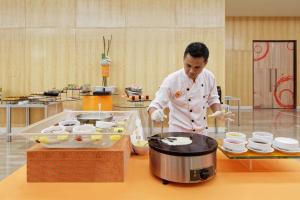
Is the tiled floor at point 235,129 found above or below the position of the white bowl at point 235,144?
below

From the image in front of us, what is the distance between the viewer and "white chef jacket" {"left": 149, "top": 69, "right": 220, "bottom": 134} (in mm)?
1889

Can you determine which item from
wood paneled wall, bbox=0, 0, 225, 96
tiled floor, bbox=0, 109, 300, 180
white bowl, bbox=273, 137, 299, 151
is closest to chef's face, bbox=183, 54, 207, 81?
white bowl, bbox=273, 137, 299, 151

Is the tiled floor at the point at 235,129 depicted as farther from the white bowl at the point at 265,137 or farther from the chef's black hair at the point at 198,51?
the white bowl at the point at 265,137

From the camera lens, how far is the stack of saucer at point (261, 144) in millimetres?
1322

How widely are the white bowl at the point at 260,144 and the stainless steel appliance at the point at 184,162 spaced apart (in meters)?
0.35

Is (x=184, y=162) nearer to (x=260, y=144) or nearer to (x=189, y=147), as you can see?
(x=189, y=147)

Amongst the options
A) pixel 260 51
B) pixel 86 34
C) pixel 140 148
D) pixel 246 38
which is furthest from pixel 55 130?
pixel 260 51

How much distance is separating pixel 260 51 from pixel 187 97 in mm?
8937

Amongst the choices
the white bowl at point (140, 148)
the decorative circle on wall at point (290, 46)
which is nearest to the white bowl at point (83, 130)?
the white bowl at point (140, 148)

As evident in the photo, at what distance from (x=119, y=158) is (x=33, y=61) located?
5.41 metres

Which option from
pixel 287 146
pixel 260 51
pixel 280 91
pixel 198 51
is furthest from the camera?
pixel 280 91

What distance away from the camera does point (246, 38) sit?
9.49 metres

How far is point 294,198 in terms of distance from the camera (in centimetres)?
102

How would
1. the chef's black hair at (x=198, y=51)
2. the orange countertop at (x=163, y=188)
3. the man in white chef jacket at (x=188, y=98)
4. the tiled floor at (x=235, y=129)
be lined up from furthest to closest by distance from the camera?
the tiled floor at (x=235, y=129) < the man in white chef jacket at (x=188, y=98) < the chef's black hair at (x=198, y=51) < the orange countertop at (x=163, y=188)
